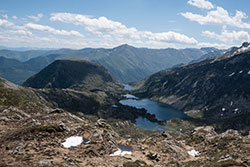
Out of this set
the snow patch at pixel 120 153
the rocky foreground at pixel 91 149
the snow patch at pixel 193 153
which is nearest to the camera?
the rocky foreground at pixel 91 149

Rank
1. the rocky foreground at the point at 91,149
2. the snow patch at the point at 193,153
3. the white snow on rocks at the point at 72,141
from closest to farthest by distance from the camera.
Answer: the rocky foreground at the point at 91,149, the white snow on rocks at the point at 72,141, the snow patch at the point at 193,153

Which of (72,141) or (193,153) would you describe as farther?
(193,153)

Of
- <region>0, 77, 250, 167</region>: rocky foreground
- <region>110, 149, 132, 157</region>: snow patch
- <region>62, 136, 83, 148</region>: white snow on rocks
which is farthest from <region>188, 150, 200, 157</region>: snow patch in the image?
<region>62, 136, 83, 148</region>: white snow on rocks

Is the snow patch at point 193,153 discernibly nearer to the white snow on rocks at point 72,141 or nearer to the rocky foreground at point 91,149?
the rocky foreground at point 91,149

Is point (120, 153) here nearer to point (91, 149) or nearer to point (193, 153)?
point (91, 149)

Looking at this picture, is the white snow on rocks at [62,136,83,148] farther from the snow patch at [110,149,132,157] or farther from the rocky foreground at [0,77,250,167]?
the snow patch at [110,149,132,157]

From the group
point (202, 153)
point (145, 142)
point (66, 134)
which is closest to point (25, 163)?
point (66, 134)

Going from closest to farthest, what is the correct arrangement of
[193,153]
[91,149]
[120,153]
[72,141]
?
[91,149] < [72,141] < [120,153] < [193,153]

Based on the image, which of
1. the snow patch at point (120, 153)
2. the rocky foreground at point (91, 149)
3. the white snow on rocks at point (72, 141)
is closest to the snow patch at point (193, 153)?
the rocky foreground at point (91, 149)

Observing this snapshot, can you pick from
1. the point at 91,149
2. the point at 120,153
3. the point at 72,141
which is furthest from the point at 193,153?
the point at 72,141
